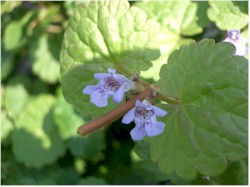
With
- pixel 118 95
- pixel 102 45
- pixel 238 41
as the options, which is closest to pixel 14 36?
pixel 102 45

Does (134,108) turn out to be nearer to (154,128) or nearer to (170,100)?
(154,128)

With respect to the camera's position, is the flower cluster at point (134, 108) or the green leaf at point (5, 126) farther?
the green leaf at point (5, 126)

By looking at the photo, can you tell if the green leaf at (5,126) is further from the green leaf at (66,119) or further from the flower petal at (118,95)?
the flower petal at (118,95)

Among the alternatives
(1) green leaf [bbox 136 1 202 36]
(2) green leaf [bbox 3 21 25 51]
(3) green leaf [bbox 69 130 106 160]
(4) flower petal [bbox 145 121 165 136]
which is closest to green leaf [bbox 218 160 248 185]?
(4) flower petal [bbox 145 121 165 136]

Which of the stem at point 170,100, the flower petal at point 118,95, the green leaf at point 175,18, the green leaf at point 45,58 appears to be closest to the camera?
the flower petal at point 118,95

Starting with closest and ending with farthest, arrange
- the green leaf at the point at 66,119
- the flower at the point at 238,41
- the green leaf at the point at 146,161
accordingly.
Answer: the green leaf at the point at 146,161
the flower at the point at 238,41
the green leaf at the point at 66,119

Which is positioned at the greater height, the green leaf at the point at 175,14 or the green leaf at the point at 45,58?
the green leaf at the point at 175,14

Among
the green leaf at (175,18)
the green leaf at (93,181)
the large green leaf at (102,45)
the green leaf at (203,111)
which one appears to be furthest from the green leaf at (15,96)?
the green leaf at (203,111)
